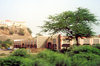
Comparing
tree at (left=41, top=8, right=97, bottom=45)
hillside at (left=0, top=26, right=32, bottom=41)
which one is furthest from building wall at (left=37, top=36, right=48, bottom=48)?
hillside at (left=0, top=26, right=32, bottom=41)

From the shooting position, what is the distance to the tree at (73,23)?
1464 inches

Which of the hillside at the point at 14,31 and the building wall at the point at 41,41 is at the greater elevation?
the hillside at the point at 14,31

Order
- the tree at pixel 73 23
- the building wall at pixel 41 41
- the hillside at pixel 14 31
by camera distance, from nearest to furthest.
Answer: the tree at pixel 73 23, the building wall at pixel 41 41, the hillside at pixel 14 31

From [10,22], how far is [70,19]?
428ft

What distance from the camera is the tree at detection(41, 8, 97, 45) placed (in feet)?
122

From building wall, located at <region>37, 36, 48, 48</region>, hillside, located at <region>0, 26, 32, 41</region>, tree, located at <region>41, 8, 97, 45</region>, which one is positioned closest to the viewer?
tree, located at <region>41, 8, 97, 45</region>

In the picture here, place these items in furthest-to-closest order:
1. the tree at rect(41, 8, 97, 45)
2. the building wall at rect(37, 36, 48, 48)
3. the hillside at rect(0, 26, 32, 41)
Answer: the hillside at rect(0, 26, 32, 41), the building wall at rect(37, 36, 48, 48), the tree at rect(41, 8, 97, 45)

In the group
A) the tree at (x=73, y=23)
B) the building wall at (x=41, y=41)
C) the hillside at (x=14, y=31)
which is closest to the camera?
the tree at (x=73, y=23)

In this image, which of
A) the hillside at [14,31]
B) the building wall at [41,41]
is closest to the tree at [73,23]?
the building wall at [41,41]

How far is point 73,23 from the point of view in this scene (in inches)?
1485

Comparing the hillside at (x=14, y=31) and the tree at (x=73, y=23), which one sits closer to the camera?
the tree at (x=73, y=23)

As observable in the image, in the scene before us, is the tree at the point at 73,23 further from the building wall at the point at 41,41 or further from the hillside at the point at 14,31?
the hillside at the point at 14,31

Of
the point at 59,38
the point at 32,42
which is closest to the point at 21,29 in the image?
the point at 32,42

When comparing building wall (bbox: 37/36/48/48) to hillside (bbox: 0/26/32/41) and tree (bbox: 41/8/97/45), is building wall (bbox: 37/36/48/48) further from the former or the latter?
hillside (bbox: 0/26/32/41)
